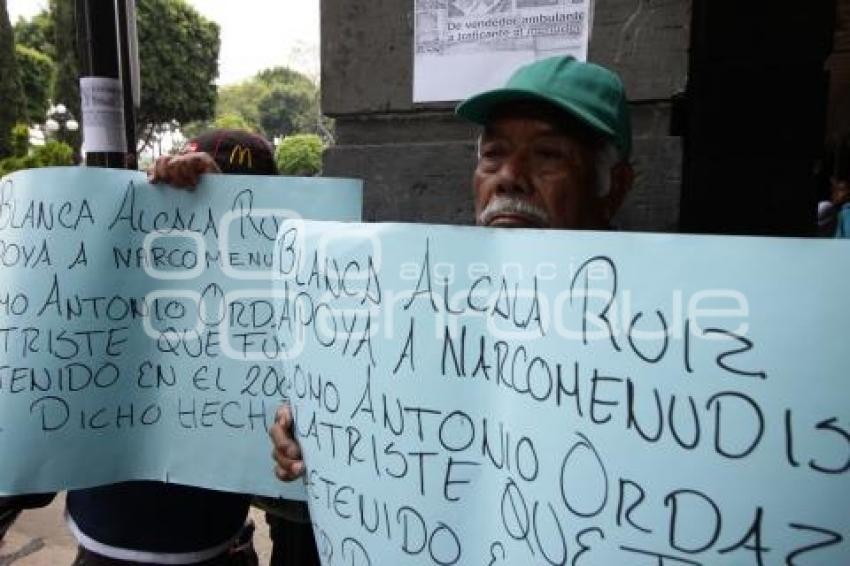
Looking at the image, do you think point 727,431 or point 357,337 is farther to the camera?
point 357,337

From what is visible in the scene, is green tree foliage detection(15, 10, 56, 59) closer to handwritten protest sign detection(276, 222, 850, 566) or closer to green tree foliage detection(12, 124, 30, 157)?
green tree foliage detection(12, 124, 30, 157)

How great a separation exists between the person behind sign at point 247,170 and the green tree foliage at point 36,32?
3610 centimetres

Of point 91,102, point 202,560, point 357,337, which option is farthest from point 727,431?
point 91,102

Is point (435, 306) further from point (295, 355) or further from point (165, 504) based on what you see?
point (165, 504)

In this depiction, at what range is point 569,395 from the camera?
107cm

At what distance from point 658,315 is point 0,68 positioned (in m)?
21.5

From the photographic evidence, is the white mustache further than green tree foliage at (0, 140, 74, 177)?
No

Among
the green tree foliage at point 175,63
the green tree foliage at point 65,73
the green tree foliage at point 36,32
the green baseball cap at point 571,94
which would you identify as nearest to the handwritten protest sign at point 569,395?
→ the green baseball cap at point 571,94

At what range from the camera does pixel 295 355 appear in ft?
4.65

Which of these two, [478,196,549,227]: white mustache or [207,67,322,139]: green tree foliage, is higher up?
[207,67,322,139]: green tree foliage

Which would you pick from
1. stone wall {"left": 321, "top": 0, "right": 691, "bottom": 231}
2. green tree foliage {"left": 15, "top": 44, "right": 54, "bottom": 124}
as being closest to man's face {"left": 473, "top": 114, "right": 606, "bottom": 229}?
stone wall {"left": 321, "top": 0, "right": 691, "bottom": 231}

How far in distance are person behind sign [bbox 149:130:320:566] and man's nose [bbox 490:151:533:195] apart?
74 cm

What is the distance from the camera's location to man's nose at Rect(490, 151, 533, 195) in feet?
5.06

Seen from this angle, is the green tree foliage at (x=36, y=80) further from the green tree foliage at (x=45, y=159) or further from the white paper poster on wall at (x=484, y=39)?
the white paper poster on wall at (x=484, y=39)
